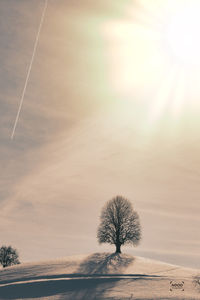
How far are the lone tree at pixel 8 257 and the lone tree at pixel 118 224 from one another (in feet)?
134

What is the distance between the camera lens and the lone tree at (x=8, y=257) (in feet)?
389

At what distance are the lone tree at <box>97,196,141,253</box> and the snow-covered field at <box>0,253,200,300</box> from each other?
7.16 metres

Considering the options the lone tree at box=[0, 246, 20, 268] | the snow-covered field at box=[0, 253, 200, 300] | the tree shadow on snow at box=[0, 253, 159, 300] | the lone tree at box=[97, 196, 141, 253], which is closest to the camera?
the snow-covered field at box=[0, 253, 200, 300]

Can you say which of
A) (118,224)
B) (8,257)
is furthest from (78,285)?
(8,257)

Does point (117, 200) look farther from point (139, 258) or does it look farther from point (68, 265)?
point (68, 265)

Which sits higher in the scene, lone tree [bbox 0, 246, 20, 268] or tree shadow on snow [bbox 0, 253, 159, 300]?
lone tree [bbox 0, 246, 20, 268]

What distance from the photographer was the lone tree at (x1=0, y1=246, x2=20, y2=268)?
118 m

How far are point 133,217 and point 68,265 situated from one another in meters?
21.6

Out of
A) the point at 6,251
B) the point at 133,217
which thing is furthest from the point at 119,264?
the point at 6,251

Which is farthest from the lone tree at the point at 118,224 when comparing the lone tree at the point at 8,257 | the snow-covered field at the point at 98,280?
the lone tree at the point at 8,257

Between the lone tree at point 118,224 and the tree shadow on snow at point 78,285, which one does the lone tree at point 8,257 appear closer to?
the lone tree at point 118,224

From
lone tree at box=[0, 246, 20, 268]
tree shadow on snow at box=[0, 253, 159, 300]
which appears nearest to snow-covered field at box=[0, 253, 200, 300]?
tree shadow on snow at box=[0, 253, 159, 300]

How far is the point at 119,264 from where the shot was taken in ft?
246

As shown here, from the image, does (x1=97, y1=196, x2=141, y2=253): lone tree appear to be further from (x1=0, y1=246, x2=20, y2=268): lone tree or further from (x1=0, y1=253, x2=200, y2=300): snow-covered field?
(x1=0, y1=246, x2=20, y2=268): lone tree
